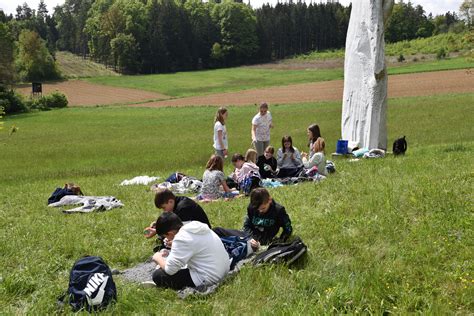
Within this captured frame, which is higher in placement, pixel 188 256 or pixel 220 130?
pixel 220 130

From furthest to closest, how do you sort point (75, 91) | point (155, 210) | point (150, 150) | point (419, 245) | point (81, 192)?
point (75, 91) < point (150, 150) < point (81, 192) < point (155, 210) < point (419, 245)

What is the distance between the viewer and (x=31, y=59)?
263 feet

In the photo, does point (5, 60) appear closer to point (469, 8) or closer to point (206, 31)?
point (469, 8)

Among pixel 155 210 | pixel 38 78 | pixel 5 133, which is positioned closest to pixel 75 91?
pixel 38 78

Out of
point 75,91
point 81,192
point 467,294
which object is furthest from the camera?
point 75,91

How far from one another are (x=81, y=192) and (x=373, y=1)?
10.3 metres

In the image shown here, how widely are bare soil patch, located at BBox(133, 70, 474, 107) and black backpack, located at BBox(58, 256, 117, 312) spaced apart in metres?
38.3

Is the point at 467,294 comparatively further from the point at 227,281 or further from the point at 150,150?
the point at 150,150

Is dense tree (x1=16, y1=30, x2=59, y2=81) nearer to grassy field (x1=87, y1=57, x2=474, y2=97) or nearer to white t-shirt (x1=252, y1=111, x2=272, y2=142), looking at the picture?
grassy field (x1=87, y1=57, x2=474, y2=97)

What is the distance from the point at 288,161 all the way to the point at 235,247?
6561 mm

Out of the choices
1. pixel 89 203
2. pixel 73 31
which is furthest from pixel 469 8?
pixel 73 31

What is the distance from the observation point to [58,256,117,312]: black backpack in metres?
5.41

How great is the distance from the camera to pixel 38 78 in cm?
8106

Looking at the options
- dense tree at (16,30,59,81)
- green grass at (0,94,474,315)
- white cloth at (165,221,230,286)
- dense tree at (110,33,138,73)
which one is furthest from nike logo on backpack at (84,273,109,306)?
dense tree at (110,33,138,73)
